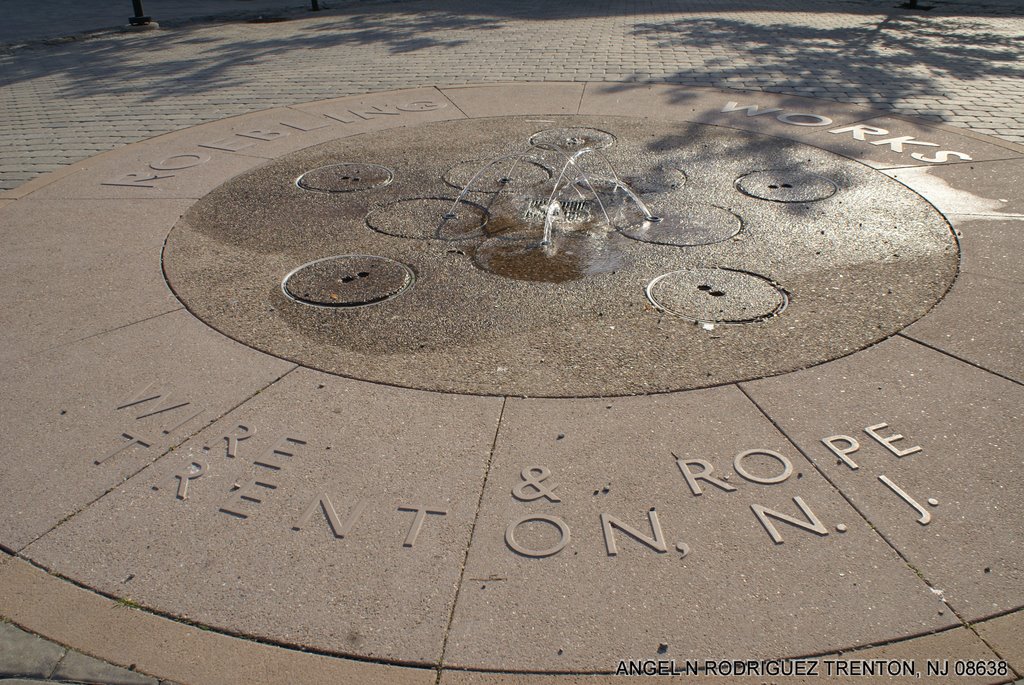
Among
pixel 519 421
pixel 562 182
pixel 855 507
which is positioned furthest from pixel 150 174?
pixel 855 507

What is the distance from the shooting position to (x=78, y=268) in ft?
18.5

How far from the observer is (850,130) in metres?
8.22

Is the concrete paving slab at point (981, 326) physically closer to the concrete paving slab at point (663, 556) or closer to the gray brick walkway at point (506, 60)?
the concrete paving slab at point (663, 556)

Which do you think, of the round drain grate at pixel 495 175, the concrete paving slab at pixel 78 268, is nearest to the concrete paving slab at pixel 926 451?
Result: the round drain grate at pixel 495 175

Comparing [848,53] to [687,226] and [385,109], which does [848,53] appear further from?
[687,226]

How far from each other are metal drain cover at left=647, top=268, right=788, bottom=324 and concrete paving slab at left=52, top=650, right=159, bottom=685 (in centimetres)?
336

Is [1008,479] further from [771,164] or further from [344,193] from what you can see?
[344,193]

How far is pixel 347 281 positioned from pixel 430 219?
116cm

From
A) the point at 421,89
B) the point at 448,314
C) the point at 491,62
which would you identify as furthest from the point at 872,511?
the point at 491,62

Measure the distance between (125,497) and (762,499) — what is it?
8.92 ft

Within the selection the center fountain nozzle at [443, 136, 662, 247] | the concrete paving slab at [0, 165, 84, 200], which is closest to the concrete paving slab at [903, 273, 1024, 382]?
the center fountain nozzle at [443, 136, 662, 247]

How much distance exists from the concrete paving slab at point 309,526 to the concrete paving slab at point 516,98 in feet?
19.1

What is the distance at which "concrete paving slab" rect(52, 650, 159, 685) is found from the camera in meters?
2.74

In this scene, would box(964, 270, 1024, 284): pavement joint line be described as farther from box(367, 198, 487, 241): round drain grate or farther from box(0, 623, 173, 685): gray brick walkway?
box(0, 623, 173, 685): gray brick walkway
